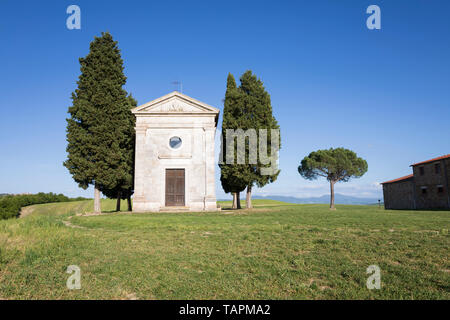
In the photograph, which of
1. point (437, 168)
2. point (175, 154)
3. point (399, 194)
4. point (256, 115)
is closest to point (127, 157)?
point (175, 154)

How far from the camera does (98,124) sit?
22922mm

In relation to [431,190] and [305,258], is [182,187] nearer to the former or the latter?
[305,258]

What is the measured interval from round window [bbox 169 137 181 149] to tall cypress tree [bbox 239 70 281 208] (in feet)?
21.4

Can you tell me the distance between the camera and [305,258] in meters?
6.27

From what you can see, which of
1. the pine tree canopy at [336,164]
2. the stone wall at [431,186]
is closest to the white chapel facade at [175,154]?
the pine tree canopy at [336,164]

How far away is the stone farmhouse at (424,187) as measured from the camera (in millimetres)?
33469

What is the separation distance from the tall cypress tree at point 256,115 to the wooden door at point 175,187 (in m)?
6.26

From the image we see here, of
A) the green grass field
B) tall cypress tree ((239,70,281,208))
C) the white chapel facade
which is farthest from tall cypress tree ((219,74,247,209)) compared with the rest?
the green grass field

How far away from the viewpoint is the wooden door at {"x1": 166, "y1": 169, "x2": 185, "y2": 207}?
2412 centimetres

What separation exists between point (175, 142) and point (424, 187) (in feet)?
110

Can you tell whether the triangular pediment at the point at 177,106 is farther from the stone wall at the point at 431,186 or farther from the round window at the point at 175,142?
the stone wall at the point at 431,186

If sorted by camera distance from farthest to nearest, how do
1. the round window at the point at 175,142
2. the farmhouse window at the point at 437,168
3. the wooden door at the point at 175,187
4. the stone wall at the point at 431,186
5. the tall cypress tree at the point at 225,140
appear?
the farmhouse window at the point at 437,168 → the stone wall at the point at 431,186 → the tall cypress tree at the point at 225,140 → the round window at the point at 175,142 → the wooden door at the point at 175,187

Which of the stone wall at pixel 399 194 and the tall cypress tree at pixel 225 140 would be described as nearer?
the tall cypress tree at pixel 225 140
